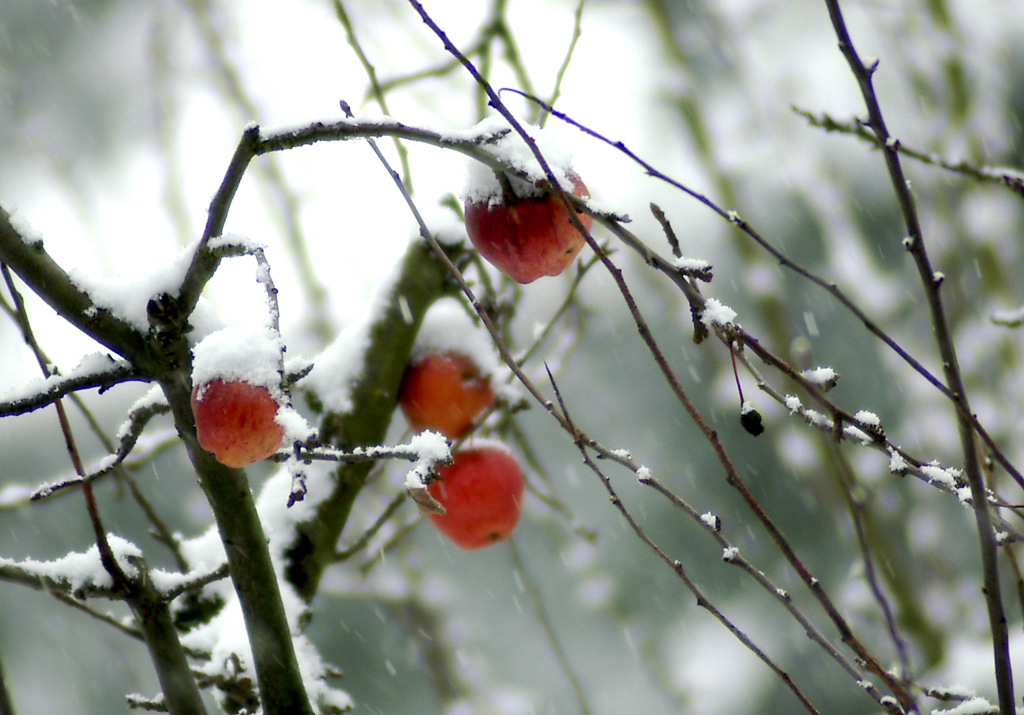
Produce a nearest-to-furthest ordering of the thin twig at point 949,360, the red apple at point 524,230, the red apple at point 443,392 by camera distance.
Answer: the thin twig at point 949,360
the red apple at point 524,230
the red apple at point 443,392

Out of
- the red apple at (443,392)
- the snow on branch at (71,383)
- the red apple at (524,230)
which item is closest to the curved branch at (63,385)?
the snow on branch at (71,383)

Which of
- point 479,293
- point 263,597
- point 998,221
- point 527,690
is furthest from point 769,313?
point 527,690

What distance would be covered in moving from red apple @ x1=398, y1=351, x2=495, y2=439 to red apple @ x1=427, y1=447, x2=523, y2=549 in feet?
0.20

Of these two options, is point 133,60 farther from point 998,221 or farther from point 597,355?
point 998,221

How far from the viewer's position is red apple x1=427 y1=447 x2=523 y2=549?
921mm

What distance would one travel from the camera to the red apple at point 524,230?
0.63 meters

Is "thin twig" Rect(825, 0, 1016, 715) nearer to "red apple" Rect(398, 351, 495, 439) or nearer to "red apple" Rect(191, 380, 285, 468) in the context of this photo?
"red apple" Rect(191, 380, 285, 468)

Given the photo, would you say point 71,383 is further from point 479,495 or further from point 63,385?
point 479,495

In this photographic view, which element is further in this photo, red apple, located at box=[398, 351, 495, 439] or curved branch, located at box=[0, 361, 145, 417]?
red apple, located at box=[398, 351, 495, 439]

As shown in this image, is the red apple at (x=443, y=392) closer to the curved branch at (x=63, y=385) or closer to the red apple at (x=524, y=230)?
the red apple at (x=524, y=230)

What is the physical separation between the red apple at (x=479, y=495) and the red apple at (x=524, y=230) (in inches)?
14.6

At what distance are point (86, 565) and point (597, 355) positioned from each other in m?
5.14

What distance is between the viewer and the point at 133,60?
4.25m

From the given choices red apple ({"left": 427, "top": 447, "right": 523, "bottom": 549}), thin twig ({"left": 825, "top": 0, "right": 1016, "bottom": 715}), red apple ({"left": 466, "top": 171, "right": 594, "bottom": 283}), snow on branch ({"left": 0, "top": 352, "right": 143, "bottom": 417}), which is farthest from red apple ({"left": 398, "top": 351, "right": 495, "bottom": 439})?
thin twig ({"left": 825, "top": 0, "right": 1016, "bottom": 715})
